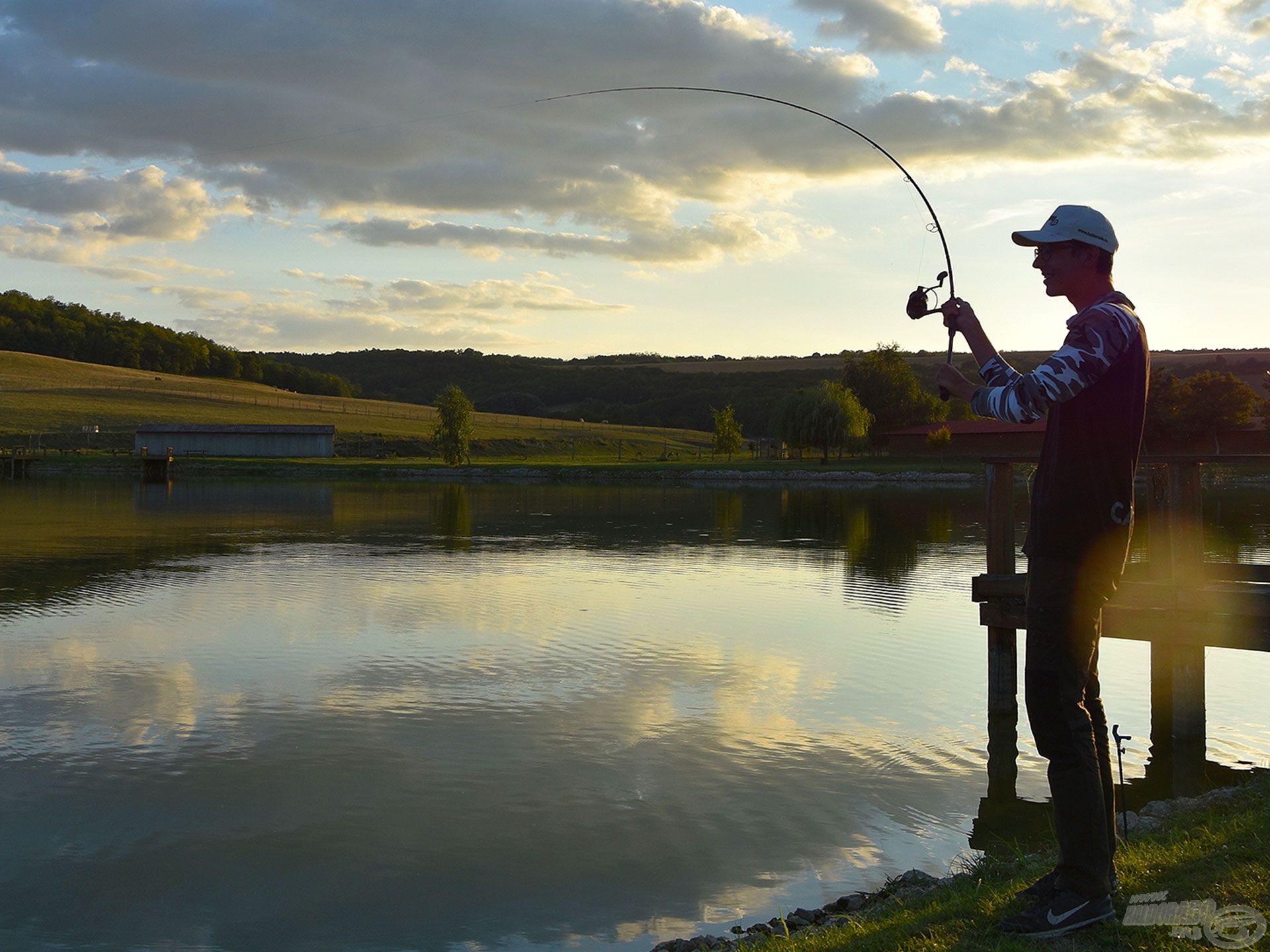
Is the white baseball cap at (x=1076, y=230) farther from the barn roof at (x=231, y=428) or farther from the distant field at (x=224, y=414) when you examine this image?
the barn roof at (x=231, y=428)

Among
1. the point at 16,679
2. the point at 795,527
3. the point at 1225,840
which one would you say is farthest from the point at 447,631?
the point at 795,527

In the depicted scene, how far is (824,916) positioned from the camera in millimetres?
6785

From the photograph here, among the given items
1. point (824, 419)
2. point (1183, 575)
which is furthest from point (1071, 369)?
point (824, 419)

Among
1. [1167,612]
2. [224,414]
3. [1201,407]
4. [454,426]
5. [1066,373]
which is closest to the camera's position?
[1066,373]

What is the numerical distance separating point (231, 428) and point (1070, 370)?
9578cm

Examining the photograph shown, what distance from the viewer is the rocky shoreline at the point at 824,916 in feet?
20.8

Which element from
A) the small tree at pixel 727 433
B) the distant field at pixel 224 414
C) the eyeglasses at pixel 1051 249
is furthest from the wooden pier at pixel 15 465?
the eyeglasses at pixel 1051 249

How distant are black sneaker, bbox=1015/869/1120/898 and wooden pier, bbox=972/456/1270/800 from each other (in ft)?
15.0

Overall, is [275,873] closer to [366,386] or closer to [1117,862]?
[1117,862]

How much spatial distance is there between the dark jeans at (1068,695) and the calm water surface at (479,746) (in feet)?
8.50

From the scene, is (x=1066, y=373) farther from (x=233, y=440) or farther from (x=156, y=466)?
(x=233, y=440)

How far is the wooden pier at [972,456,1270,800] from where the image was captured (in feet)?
34.1

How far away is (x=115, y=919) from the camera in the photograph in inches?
271

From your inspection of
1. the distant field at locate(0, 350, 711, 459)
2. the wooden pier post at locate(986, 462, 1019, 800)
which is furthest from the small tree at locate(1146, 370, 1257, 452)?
the distant field at locate(0, 350, 711, 459)
